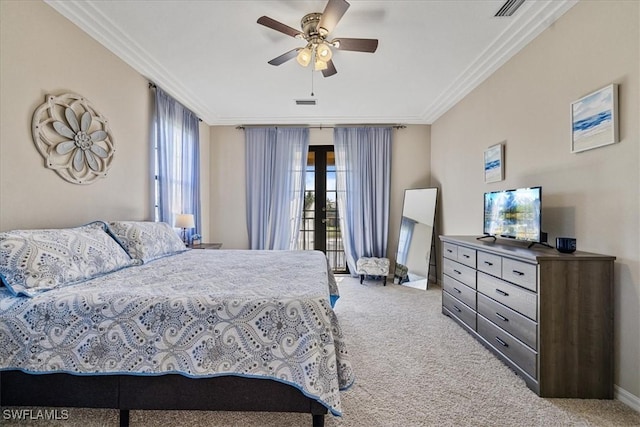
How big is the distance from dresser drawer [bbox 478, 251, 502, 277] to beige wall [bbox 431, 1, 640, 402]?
19.5 inches

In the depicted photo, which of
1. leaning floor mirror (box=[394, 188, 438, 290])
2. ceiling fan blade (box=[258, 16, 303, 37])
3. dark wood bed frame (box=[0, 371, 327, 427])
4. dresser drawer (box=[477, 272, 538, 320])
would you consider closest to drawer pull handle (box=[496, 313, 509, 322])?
dresser drawer (box=[477, 272, 538, 320])

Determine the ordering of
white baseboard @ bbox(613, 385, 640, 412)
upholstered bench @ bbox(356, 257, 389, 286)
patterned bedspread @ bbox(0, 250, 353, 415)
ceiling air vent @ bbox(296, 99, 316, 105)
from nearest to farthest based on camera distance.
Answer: patterned bedspread @ bbox(0, 250, 353, 415) → white baseboard @ bbox(613, 385, 640, 412) → ceiling air vent @ bbox(296, 99, 316, 105) → upholstered bench @ bbox(356, 257, 389, 286)

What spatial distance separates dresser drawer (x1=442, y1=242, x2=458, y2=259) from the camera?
306cm

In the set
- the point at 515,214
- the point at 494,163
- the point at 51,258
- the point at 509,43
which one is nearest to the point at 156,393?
the point at 51,258

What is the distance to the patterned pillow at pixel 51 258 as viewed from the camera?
156cm

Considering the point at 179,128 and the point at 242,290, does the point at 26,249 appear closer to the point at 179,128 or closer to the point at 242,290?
the point at 242,290

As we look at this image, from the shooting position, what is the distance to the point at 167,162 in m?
3.62

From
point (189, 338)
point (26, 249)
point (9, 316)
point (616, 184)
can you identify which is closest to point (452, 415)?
point (189, 338)

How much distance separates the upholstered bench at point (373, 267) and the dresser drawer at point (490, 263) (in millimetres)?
2195

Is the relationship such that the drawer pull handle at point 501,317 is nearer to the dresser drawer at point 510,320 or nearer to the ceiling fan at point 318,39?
the dresser drawer at point 510,320

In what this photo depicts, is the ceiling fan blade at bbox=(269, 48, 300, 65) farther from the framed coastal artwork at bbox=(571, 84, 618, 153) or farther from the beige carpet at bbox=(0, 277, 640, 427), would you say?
the beige carpet at bbox=(0, 277, 640, 427)

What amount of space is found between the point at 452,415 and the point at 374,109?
3988mm

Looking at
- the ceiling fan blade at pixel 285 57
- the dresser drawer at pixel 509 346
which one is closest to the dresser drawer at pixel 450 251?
the dresser drawer at pixel 509 346

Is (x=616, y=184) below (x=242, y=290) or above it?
above
